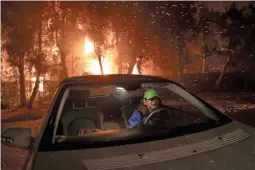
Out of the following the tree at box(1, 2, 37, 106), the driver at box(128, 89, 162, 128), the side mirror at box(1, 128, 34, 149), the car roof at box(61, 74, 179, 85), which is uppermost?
the tree at box(1, 2, 37, 106)

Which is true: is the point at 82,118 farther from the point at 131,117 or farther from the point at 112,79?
the point at 131,117

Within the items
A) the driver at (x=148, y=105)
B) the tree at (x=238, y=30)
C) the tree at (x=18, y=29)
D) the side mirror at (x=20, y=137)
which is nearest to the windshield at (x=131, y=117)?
the driver at (x=148, y=105)

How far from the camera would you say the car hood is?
7.13 ft

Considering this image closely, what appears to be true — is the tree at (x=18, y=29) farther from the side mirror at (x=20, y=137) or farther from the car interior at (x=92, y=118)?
the side mirror at (x=20, y=137)

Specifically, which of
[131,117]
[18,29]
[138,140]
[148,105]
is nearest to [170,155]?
[138,140]

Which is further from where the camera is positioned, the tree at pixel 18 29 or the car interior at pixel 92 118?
the tree at pixel 18 29

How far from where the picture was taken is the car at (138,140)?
2.23 meters

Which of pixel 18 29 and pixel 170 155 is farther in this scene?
pixel 18 29

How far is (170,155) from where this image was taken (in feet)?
7.62

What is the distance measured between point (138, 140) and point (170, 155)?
38 centimetres

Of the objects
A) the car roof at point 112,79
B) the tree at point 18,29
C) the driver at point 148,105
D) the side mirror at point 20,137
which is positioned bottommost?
the side mirror at point 20,137

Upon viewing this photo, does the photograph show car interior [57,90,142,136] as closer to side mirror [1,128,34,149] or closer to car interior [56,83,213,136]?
car interior [56,83,213,136]

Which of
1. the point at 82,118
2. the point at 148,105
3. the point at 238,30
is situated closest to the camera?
the point at 82,118

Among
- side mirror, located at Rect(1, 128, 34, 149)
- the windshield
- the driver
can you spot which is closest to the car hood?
the windshield
